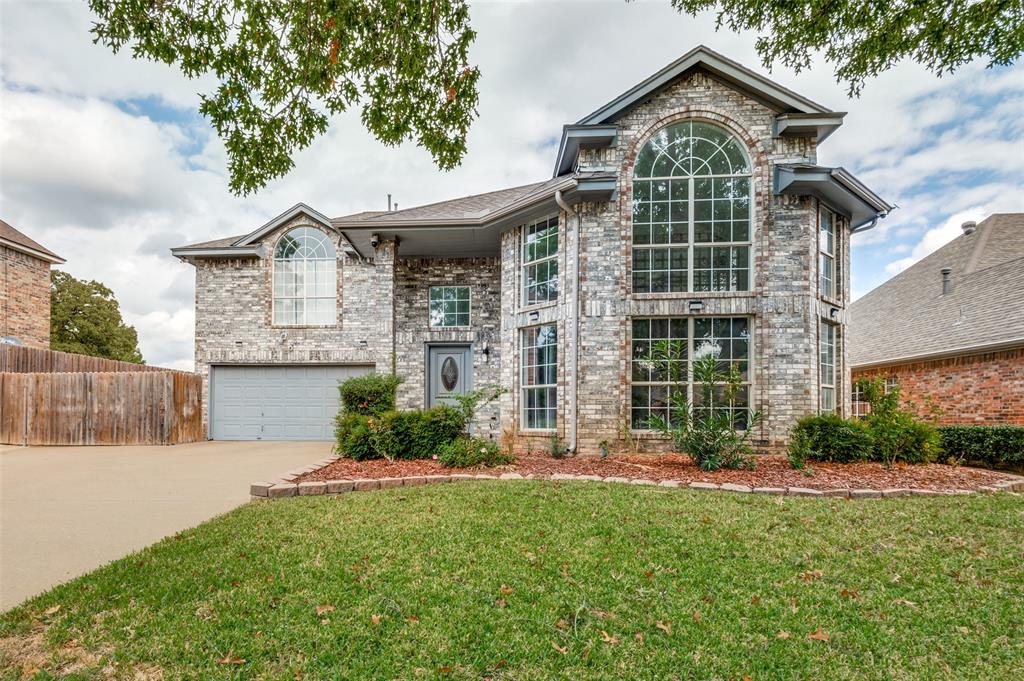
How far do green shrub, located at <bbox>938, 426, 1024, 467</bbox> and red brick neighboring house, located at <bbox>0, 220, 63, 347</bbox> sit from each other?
2590cm

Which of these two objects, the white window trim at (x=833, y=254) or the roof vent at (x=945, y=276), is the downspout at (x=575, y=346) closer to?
the white window trim at (x=833, y=254)

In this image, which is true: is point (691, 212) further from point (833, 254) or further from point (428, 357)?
point (428, 357)

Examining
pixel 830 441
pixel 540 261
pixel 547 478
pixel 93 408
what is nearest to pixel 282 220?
pixel 93 408

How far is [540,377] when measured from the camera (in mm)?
9562

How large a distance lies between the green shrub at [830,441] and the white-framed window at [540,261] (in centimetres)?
454

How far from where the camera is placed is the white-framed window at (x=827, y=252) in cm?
907

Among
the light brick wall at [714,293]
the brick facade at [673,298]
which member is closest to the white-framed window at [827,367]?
the brick facade at [673,298]

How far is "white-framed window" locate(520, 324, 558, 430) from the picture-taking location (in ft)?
30.4

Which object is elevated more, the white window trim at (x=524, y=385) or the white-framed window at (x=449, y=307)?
the white-framed window at (x=449, y=307)

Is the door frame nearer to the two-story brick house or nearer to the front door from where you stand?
the front door

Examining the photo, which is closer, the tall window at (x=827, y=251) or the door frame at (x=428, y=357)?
the tall window at (x=827, y=251)

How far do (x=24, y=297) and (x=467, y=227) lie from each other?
18236 millimetres

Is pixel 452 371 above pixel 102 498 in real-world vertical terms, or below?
above

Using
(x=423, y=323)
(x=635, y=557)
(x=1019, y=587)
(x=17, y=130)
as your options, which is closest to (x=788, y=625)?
(x=635, y=557)
